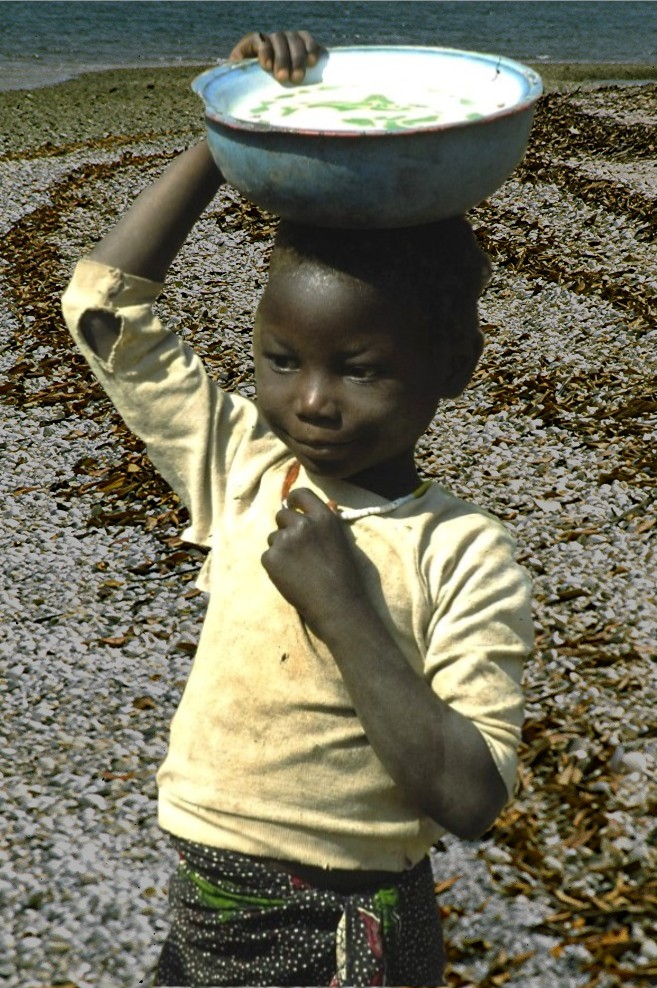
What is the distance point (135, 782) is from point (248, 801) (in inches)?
82.1

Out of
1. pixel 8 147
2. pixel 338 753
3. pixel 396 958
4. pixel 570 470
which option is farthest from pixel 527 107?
pixel 8 147

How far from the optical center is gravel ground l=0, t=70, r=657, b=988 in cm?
325

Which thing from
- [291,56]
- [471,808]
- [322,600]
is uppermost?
[291,56]

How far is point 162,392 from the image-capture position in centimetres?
191

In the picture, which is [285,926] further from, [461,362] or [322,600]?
[461,362]

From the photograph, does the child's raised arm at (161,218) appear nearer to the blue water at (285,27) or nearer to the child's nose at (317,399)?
the child's nose at (317,399)

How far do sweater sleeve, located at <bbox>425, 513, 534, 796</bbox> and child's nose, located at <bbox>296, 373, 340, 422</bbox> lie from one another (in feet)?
0.94

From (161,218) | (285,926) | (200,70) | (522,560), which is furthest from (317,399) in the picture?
(200,70)

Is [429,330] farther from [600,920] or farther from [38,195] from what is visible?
[38,195]

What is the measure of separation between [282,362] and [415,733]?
599 mm

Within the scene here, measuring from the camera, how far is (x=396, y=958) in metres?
1.88

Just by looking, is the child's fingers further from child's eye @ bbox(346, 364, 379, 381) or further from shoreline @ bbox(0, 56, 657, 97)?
shoreline @ bbox(0, 56, 657, 97)

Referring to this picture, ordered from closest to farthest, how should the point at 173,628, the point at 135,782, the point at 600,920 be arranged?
the point at 600,920 < the point at 135,782 < the point at 173,628

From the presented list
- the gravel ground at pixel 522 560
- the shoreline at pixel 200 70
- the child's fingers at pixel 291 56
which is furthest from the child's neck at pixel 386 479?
the shoreline at pixel 200 70
